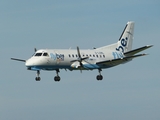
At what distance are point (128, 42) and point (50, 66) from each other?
670 inches

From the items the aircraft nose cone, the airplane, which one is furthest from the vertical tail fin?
the aircraft nose cone

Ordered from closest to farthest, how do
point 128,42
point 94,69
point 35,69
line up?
point 35,69 < point 94,69 < point 128,42

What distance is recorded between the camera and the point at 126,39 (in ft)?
286

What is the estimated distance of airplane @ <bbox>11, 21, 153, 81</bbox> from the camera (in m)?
74.4

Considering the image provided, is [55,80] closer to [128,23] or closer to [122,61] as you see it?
[122,61]

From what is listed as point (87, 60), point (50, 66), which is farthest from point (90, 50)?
point (50, 66)

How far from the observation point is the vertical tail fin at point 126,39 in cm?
8631

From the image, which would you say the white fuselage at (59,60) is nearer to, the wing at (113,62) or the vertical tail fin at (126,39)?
the wing at (113,62)

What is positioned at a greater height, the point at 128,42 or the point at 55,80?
the point at 128,42

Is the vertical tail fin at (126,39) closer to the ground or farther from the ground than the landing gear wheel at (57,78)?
farther from the ground

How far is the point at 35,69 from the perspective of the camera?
244 ft

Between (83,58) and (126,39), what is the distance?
12130 mm

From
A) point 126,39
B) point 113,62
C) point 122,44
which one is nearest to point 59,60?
point 113,62

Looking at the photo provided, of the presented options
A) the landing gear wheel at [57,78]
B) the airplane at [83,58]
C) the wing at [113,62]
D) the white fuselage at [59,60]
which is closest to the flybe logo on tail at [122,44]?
the airplane at [83,58]
